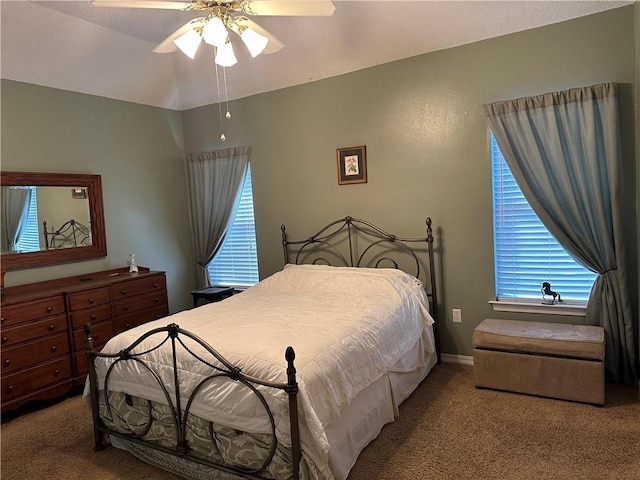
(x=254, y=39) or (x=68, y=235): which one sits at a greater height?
(x=254, y=39)

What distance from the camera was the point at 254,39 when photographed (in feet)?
8.63

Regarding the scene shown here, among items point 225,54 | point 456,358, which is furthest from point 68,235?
point 456,358

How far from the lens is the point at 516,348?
3.04m

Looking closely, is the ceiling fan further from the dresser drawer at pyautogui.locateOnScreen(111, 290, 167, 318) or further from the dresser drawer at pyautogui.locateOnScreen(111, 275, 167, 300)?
the dresser drawer at pyautogui.locateOnScreen(111, 290, 167, 318)

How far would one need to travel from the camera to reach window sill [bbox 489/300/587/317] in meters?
3.27

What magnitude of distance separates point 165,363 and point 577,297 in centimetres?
292

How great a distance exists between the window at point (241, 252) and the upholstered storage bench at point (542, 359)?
8.48ft

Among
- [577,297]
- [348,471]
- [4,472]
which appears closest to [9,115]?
[4,472]

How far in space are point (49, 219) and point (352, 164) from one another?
2718 mm

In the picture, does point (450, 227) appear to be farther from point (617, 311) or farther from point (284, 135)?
point (284, 135)

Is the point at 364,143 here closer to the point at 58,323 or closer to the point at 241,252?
the point at 241,252

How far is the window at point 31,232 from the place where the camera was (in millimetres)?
3669

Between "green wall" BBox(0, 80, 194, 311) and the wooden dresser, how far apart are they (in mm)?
343

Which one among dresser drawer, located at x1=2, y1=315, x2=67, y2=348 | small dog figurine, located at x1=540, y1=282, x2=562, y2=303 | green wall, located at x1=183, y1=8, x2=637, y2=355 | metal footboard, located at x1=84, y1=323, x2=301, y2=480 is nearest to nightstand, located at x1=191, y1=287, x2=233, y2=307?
green wall, located at x1=183, y1=8, x2=637, y2=355
